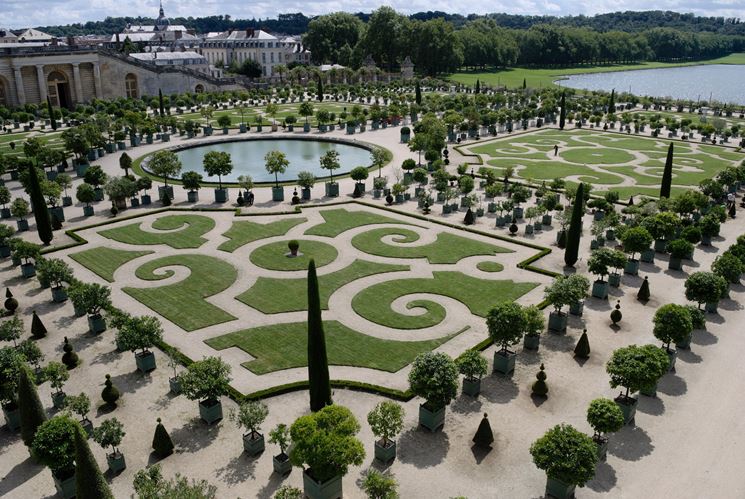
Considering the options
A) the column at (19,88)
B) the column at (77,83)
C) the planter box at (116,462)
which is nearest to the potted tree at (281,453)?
the planter box at (116,462)

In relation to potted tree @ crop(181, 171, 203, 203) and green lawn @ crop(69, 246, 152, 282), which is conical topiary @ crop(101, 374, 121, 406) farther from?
potted tree @ crop(181, 171, 203, 203)

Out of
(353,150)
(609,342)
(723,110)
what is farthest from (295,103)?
(609,342)

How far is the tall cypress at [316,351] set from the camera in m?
25.2

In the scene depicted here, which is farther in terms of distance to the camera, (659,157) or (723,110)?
(723,110)

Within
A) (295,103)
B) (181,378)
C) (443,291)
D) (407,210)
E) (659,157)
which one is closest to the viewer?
(181,378)

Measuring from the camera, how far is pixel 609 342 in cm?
3412

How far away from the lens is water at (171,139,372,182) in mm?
72812

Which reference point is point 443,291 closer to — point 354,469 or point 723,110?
point 354,469

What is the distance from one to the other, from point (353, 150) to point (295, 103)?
5233cm

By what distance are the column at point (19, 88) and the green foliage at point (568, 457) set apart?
126 m

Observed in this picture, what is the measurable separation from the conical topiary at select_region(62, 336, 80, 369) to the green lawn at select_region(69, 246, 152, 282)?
11.0 meters


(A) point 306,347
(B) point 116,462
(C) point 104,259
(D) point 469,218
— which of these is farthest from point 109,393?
(D) point 469,218

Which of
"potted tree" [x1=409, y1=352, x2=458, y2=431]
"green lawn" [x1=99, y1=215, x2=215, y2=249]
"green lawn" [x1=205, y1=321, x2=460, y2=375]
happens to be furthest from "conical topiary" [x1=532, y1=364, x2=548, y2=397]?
"green lawn" [x1=99, y1=215, x2=215, y2=249]

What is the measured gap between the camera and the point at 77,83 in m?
123
